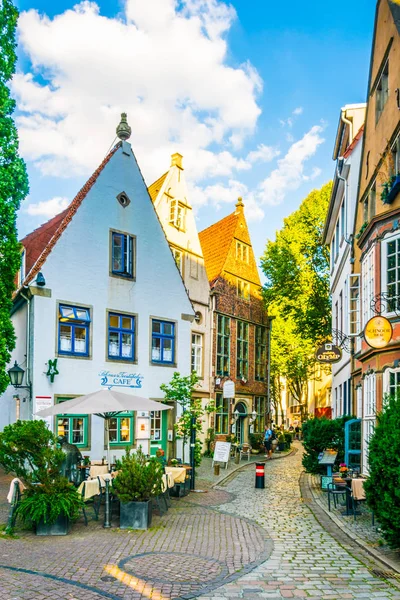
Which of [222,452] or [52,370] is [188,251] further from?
[52,370]

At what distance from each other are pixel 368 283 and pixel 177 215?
13.2 metres

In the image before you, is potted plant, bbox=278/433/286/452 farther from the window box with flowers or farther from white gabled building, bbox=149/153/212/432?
the window box with flowers

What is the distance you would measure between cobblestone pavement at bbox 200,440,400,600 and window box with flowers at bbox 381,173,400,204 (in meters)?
7.36

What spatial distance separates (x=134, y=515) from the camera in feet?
36.8

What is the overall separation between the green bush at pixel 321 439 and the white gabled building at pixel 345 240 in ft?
6.33

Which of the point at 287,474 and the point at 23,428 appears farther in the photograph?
the point at 287,474

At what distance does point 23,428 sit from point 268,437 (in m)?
19.8

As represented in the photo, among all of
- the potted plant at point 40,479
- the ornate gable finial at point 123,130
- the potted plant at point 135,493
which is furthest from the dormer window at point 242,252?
the potted plant at point 40,479

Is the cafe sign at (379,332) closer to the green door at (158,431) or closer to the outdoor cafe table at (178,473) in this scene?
the outdoor cafe table at (178,473)

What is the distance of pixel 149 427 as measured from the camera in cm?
2117

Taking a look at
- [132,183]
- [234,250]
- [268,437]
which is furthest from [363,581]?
[234,250]

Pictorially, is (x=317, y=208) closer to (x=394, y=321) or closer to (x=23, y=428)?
(x=394, y=321)

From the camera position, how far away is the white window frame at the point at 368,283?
48.5 ft

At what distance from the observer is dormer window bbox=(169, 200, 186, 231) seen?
26672 mm
